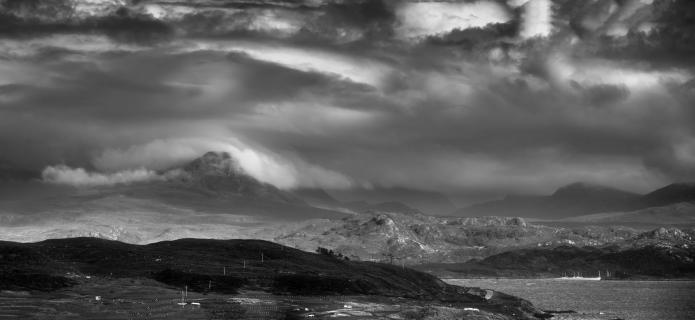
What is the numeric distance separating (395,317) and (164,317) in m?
56.6

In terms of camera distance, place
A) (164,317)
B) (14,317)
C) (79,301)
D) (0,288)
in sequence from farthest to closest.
Answer: (0,288) → (79,301) → (164,317) → (14,317)

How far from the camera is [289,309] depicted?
7461 inches

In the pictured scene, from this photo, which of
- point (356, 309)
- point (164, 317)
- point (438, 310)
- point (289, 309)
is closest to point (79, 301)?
point (164, 317)

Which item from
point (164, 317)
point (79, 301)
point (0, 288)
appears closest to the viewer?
point (164, 317)

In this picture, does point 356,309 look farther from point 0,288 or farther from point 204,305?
point 0,288

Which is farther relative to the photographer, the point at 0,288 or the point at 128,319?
the point at 0,288

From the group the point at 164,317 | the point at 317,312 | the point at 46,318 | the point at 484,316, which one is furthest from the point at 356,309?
the point at 46,318

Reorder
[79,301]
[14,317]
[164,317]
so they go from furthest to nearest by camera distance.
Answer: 1. [79,301]
2. [164,317]
3. [14,317]

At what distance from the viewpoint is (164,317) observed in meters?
155

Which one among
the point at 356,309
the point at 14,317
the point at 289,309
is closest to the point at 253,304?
the point at 289,309

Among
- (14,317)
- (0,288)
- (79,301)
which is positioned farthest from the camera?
(0,288)

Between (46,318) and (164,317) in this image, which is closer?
(46,318)

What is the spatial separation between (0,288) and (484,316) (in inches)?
4913

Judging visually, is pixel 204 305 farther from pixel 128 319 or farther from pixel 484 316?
pixel 484 316
